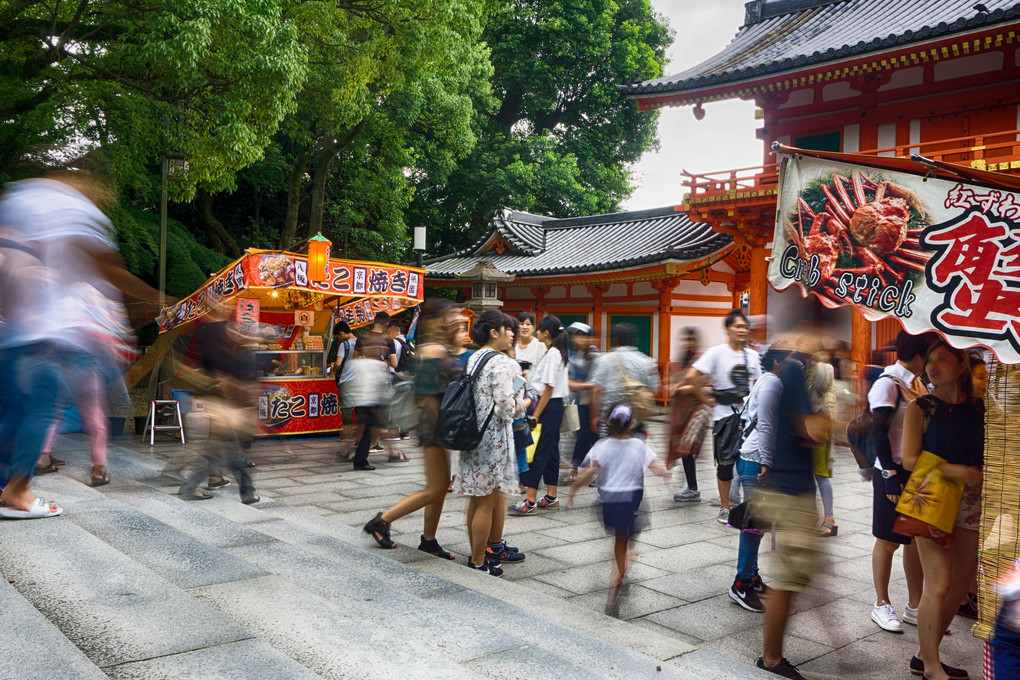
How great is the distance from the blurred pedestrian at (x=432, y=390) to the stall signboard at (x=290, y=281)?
5423 mm

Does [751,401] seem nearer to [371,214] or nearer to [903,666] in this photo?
[903,666]

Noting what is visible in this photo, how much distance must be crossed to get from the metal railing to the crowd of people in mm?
4925

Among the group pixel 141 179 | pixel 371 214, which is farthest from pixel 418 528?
pixel 371 214

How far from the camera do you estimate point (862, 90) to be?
12.3 m

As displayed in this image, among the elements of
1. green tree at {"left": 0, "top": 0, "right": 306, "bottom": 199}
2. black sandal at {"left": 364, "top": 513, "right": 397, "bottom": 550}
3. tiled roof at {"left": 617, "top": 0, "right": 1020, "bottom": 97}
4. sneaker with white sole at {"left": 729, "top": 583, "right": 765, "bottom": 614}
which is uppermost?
tiled roof at {"left": 617, "top": 0, "right": 1020, "bottom": 97}

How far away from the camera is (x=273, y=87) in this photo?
9711 mm

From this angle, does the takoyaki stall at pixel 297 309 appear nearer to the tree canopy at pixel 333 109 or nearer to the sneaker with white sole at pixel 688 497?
the tree canopy at pixel 333 109

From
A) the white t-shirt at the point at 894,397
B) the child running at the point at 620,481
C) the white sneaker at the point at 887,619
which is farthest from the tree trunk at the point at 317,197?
the white sneaker at the point at 887,619

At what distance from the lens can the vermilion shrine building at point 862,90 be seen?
404 inches

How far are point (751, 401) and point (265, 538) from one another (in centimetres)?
298

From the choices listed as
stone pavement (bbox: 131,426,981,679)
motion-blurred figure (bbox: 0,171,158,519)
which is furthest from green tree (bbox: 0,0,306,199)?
motion-blurred figure (bbox: 0,171,158,519)

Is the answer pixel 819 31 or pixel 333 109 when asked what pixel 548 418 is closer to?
pixel 819 31

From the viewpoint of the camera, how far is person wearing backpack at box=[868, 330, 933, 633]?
3.73 metres

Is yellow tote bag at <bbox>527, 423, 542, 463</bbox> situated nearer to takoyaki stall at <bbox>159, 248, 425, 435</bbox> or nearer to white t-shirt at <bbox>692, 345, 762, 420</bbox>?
white t-shirt at <bbox>692, 345, 762, 420</bbox>
